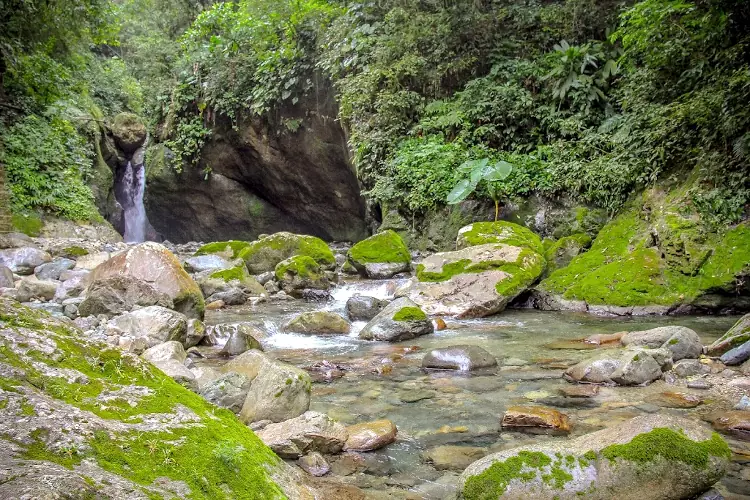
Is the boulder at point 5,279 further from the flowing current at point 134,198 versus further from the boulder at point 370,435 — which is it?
the flowing current at point 134,198

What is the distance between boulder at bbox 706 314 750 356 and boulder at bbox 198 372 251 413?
4238 mm

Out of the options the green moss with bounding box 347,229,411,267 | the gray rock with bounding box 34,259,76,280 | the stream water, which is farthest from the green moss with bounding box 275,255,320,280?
the gray rock with bounding box 34,259,76,280

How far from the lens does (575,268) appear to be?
27.7ft

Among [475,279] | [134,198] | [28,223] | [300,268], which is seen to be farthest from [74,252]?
[134,198]

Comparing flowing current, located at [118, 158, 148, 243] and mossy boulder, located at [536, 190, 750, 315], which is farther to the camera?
flowing current, located at [118, 158, 148, 243]

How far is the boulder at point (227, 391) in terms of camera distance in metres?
3.84

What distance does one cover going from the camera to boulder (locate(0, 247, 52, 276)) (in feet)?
32.4

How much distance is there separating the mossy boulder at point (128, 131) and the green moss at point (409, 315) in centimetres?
2010

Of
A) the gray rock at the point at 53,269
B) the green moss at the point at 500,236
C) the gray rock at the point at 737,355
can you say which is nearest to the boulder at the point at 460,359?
the gray rock at the point at 737,355

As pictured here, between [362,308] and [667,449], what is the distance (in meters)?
5.61

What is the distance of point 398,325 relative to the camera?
654 cm

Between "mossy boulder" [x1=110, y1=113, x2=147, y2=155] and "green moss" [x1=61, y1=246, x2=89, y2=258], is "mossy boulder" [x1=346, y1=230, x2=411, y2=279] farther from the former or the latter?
"mossy boulder" [x1=110, y1=113, x2=147, y2=155]

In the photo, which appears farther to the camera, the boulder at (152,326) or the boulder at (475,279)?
the boulder at (475,279)

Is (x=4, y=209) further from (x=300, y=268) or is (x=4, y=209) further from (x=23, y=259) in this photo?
(x=300, y=268)
